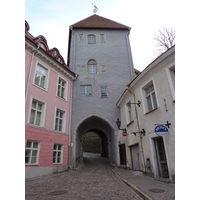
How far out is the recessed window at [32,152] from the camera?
33.5ft

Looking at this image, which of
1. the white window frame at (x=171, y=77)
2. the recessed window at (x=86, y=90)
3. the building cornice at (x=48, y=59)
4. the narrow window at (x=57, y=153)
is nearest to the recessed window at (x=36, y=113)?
the narrow window at (x=57, y=153)

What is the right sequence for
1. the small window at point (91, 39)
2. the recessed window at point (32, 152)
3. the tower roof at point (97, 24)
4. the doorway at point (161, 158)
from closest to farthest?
the doorway at point (161, 158)
the recessed window at point (32, 152)
the small window at point (91, 39)
the tower roof at point (97, 24)

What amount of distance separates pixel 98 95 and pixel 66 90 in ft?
11.4

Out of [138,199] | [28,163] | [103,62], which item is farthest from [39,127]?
[103,62]

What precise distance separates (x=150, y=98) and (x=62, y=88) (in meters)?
8.87

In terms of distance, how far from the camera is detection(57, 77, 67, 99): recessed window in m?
14.5

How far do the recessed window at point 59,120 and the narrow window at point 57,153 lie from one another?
141 centimetres

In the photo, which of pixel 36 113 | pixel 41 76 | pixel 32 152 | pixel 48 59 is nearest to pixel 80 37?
pixel 48 59

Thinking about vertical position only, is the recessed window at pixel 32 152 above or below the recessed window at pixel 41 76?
below

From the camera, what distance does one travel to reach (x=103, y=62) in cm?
1872

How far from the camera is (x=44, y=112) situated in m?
12.1

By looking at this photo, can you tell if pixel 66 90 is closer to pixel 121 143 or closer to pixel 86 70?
pixel 86 70

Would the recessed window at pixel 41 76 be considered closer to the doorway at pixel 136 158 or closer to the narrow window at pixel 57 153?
the narrow window at pixel 57 153

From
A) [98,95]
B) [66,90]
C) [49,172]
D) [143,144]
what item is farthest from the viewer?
[98,95]
